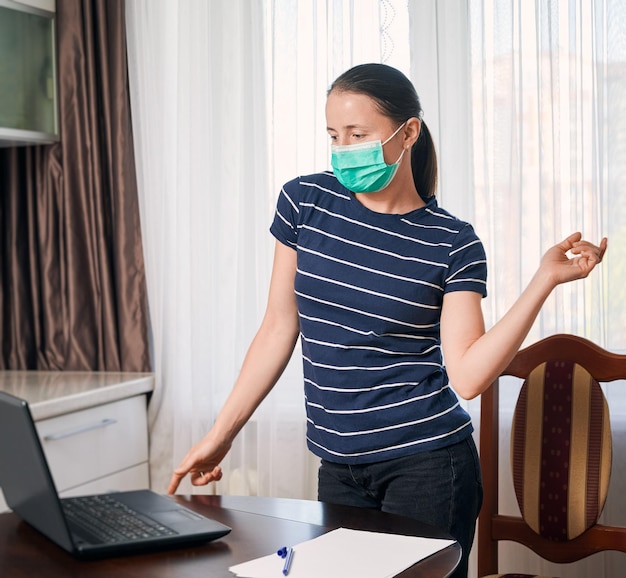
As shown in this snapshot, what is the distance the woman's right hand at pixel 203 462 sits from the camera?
1656 mm

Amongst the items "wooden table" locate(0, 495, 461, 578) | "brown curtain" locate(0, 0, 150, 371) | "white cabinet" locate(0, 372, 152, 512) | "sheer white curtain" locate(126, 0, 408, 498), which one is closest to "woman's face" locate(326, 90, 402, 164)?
"wooden table" locate(0, 495, 461, 578)

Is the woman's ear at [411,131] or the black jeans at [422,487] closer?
the black jeans at [422,487]

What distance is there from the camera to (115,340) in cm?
297

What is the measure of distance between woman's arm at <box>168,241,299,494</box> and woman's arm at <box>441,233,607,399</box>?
0.30 m

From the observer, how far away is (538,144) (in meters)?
2.47

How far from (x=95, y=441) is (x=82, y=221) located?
75 cm

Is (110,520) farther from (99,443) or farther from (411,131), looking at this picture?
(99,443)

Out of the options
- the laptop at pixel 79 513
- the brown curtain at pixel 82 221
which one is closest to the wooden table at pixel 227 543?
the laptop at pixel 79 513

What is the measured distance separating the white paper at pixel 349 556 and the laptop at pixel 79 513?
12 cm

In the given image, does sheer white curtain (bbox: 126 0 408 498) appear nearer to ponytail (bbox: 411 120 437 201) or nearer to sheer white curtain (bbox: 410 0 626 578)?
sheer white curtain (bbox: 410 0 626 578)

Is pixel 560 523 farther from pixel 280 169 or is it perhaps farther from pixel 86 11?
pixel 86 11

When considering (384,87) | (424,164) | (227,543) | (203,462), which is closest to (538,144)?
(424,164)

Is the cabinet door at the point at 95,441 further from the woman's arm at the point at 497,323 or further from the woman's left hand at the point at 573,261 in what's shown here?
the woman's left hand at the point at 573,261

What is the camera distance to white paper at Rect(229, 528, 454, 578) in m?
1.17
